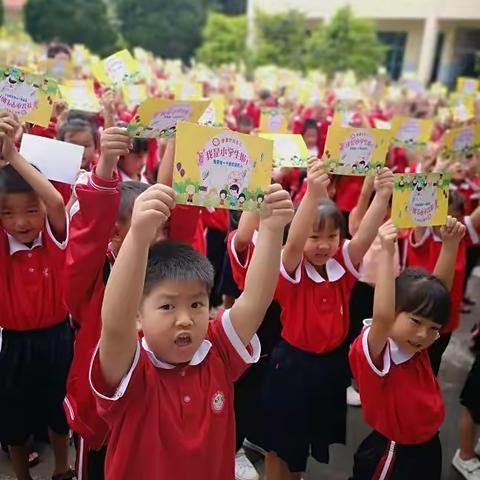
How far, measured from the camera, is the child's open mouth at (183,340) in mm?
1338

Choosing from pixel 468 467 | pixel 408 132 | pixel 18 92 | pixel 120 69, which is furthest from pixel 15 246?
pixel 408 132

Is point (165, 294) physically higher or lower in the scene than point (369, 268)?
higher

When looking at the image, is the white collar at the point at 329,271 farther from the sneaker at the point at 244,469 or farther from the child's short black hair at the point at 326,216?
the sneaker at the point at 244,469

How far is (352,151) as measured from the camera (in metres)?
2.48

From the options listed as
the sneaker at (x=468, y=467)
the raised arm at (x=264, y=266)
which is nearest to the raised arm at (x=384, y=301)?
the raised arm at (x=264, y=266)

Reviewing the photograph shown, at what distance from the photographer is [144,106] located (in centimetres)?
215

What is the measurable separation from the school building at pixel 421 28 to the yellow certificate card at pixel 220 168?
1036 inches

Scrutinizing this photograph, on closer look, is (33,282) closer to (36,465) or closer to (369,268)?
(36,465)

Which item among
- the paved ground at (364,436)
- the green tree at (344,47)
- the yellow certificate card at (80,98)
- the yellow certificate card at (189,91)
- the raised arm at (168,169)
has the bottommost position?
the paved ground at (364,436)

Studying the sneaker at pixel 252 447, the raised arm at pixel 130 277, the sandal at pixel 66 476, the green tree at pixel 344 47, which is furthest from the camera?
the green tree at pixel 344 47

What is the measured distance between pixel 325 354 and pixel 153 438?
3.46 feet

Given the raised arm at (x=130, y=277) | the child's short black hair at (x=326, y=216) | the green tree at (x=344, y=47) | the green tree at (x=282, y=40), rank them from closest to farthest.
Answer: the raised arm at (x=130, y=277), the child's short black hair at (x=326, y=216), the green tree at (x=344, y=47), the green tree at (x=282, y=40)

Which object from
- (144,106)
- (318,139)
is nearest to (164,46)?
(318,139)

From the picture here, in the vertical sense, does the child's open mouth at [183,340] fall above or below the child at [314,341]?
above
